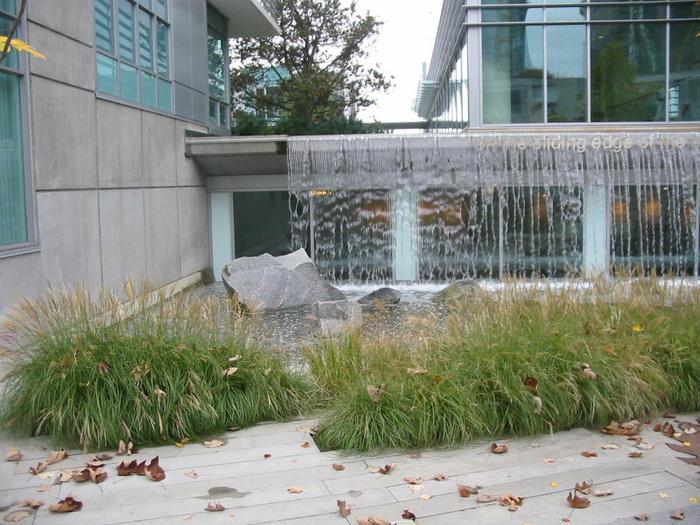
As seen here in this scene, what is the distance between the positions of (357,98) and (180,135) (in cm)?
1329

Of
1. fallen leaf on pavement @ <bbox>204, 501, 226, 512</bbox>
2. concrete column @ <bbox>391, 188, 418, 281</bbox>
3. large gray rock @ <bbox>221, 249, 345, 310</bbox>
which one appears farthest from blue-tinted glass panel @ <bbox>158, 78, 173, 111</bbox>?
fallen leaf on pavement @ <bbox>204, 501, 226, 512</bbox>

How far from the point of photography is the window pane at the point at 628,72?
58.1ft

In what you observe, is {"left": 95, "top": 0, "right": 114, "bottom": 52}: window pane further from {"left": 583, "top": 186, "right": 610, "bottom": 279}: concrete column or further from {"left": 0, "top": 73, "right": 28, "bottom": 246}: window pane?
{"left": 583, "top": 186, "right": 610, "bottom": 279}: concrete column

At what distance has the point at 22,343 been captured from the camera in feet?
20.3

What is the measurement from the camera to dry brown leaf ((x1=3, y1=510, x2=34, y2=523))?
4.31 meters

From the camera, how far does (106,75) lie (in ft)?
41.0

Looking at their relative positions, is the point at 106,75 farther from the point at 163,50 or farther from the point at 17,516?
the point at 17,516

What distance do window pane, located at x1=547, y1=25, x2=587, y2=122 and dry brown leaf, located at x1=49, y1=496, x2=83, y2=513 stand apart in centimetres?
1535

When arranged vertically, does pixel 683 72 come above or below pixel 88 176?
above

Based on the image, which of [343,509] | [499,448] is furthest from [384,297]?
[343,509]

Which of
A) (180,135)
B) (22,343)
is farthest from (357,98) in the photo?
(22,343)

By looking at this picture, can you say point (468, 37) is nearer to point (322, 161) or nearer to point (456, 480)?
point (322, 161)

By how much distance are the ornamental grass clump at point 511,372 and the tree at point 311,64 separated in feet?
64.9

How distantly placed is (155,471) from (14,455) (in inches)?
44.8
